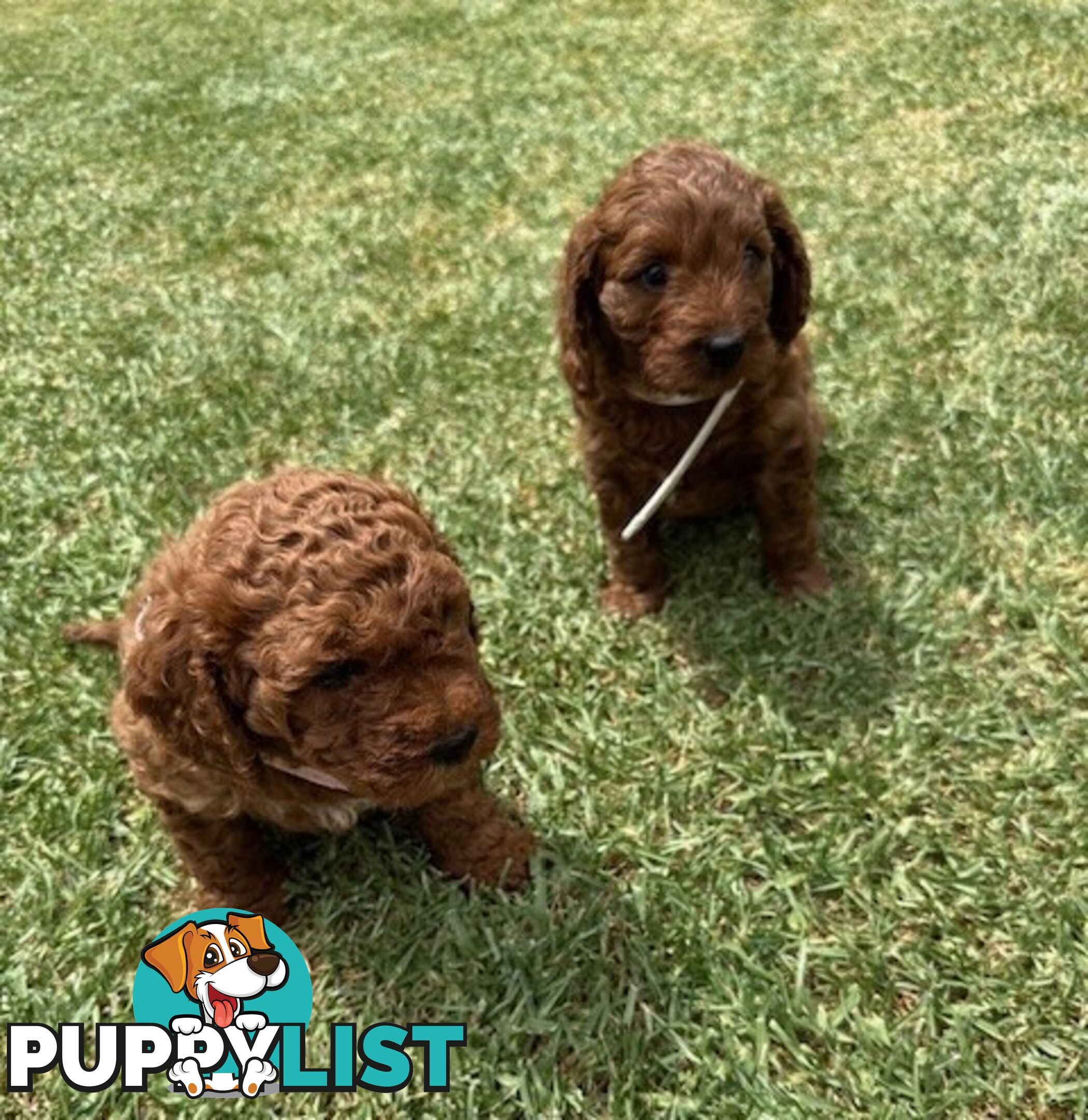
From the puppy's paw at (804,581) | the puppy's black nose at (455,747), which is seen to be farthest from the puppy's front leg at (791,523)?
the puppy's black nose at (455,747)

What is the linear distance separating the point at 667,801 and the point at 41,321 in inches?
186

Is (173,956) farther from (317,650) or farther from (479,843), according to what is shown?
(317,650)

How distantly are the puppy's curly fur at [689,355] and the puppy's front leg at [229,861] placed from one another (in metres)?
1.56

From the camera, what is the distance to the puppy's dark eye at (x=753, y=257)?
3209mm

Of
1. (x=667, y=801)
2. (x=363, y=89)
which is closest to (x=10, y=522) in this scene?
(x=667, y=801)

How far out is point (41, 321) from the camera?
600cm

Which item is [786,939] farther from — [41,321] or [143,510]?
[41,321]

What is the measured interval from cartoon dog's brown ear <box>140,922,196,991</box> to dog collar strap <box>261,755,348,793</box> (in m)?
0.80

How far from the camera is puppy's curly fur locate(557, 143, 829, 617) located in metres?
3.12

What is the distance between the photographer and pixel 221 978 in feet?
9.35

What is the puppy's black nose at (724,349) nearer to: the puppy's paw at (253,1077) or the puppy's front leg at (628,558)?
the puppy's front leg at (628,558)

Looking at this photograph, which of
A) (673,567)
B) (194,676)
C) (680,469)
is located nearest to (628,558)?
(673,567)

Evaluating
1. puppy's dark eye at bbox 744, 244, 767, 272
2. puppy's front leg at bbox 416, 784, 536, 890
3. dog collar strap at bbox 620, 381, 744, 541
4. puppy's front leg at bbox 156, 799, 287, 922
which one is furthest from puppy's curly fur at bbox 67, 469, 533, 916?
puppy's dark eye at bbox 744, 244, 767, 272

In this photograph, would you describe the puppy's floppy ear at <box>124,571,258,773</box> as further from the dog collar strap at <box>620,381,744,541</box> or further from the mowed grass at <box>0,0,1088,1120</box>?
the dog collar strap at <box>620,381,744,541</box>
